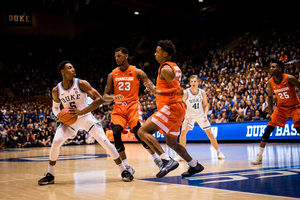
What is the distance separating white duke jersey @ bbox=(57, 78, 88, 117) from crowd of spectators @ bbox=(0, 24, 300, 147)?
10.1 m

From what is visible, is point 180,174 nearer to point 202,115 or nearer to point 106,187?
point 106,187

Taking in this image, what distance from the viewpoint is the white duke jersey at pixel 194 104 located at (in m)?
9.75

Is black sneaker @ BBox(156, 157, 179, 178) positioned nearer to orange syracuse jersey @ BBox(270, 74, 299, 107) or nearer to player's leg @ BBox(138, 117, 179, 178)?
player's leg @ BBox(138, 117, 179, 178)

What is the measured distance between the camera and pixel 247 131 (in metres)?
15.5

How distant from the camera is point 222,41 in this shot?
86.7 feet

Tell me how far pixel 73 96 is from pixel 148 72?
74.8ft

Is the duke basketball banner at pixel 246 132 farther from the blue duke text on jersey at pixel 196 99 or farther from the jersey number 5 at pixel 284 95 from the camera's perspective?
the jersey number 5 at pixel 284 95

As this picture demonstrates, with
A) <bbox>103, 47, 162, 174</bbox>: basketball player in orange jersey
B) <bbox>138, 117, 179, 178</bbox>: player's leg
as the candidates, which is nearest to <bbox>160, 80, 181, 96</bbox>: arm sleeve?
<bbox>138, 117, 179, 178</bbox>: player's leg

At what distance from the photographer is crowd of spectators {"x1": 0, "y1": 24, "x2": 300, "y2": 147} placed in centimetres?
1688

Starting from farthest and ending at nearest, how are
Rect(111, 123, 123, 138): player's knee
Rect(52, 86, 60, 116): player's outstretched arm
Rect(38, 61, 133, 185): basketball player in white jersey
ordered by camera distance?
Rect(111, 123, 123, 138): player's knee → Rect(52, 86, 60, 116): player's outstretched arm → Rect(38, 61, 133, 185): basketball player in white jersey

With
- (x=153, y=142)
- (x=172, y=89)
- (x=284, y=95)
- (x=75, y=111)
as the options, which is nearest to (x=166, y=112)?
(x=172, y=89)

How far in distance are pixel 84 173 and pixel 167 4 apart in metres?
25.9

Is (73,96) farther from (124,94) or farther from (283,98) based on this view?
(283,98)

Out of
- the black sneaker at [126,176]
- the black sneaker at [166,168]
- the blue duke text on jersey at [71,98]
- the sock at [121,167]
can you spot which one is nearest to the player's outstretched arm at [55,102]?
the blue duke text on jersey at [71,98]
